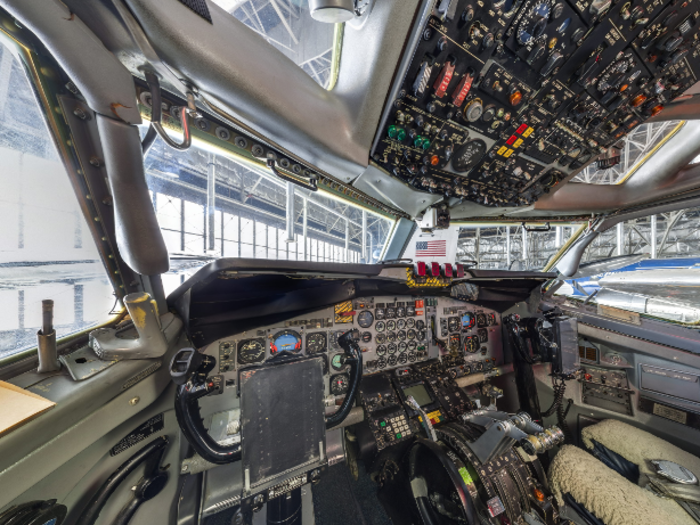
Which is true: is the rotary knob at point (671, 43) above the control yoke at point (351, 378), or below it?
above

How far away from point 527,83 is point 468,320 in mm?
2582

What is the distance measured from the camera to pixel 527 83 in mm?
1743

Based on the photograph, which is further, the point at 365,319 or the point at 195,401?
the point at 365,319

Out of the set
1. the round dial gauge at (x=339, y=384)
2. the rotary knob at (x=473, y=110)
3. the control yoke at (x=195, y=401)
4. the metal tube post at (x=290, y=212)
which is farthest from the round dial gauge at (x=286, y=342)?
the rotary knob at (x=473, y=110)

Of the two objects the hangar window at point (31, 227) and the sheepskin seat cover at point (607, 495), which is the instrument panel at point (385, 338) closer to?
the hangar window at point (31, 227)

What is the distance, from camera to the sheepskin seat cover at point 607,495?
57.7 inches

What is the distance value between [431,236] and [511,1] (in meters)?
2.53

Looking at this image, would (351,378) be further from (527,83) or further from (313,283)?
(527,83)

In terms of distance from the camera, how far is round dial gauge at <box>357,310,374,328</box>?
2.52 m

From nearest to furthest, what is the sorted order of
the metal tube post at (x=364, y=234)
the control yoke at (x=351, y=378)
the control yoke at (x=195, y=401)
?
the control yoke at (x=195, y=401) < the control yoke at (x=351, y=378) < the metal tube post at (x=364, y=234)

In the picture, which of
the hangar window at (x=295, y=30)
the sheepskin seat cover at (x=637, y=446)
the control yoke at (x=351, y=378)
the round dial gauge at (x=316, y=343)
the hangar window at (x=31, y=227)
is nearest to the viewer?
the hangar window at (x=31, y=227)

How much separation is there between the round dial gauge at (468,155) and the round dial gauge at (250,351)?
8.06 ft

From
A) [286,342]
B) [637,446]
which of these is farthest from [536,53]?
[637,446]

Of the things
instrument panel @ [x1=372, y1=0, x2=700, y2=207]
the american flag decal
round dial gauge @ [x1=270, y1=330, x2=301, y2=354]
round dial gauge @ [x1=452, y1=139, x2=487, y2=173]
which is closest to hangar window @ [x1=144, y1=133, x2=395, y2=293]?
round dial gauge @ [x1=270, y1=330, x2=301, y2=354]
